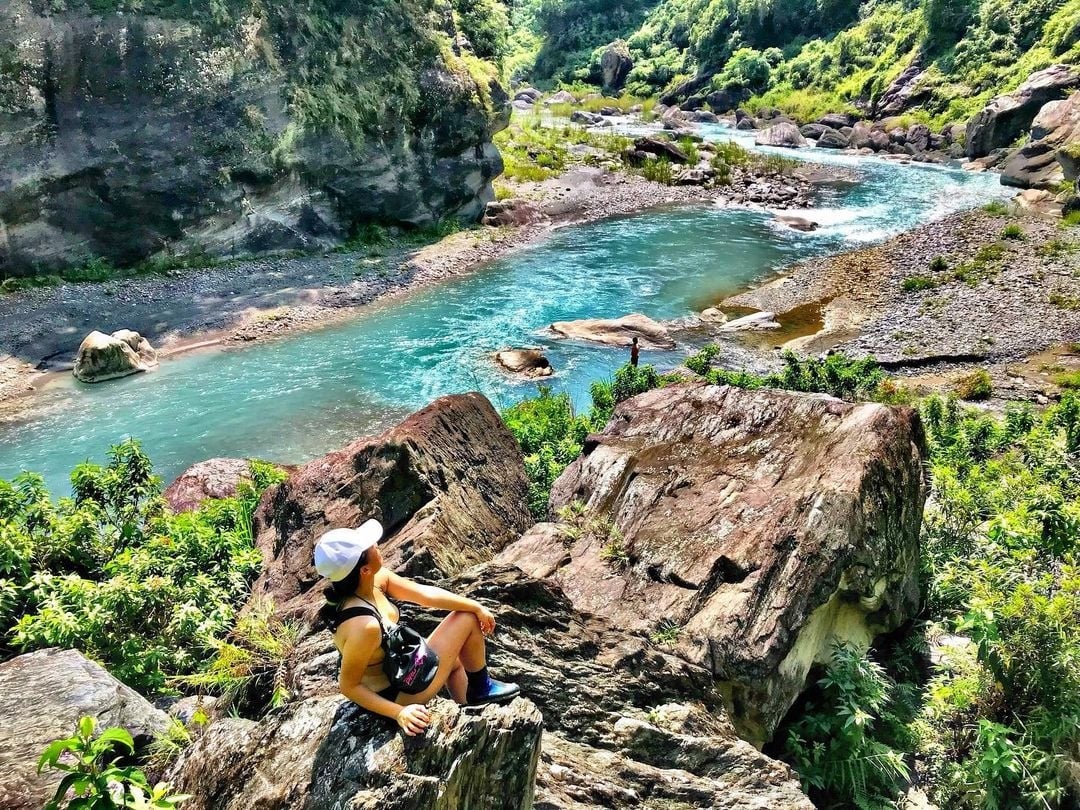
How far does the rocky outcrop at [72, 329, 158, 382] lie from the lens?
23.0 meters

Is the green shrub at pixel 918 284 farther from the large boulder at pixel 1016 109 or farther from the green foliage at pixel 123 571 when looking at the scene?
the large boulder at pixel 1016 109

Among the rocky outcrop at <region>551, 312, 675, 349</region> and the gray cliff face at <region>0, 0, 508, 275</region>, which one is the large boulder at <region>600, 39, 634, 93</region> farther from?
the rocky outcrop at <region>551, 312, 675, 349</region>

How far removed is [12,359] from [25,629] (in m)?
20.0

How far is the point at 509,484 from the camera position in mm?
11195

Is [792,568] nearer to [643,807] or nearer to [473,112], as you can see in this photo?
[643,807]

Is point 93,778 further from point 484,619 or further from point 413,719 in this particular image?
point 484,619

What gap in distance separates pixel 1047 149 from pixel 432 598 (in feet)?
163

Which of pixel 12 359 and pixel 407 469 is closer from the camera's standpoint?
pixel 407 469

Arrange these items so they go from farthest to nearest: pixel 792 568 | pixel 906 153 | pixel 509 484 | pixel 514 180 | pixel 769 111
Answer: pixel 769 111, pixel 906 153, pixel 514 180, pixel 509 484, pixel 792 568

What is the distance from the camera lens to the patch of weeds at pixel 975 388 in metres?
19.5

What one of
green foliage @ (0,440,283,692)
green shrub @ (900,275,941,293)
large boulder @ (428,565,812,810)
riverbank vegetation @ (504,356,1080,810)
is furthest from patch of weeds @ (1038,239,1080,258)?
green foliage @ (0,440,283,692)

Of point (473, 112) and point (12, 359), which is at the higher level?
point (473, 112)

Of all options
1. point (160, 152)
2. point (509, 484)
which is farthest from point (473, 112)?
point (509, 484)

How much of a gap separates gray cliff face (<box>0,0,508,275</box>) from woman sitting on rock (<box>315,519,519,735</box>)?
2944cm
